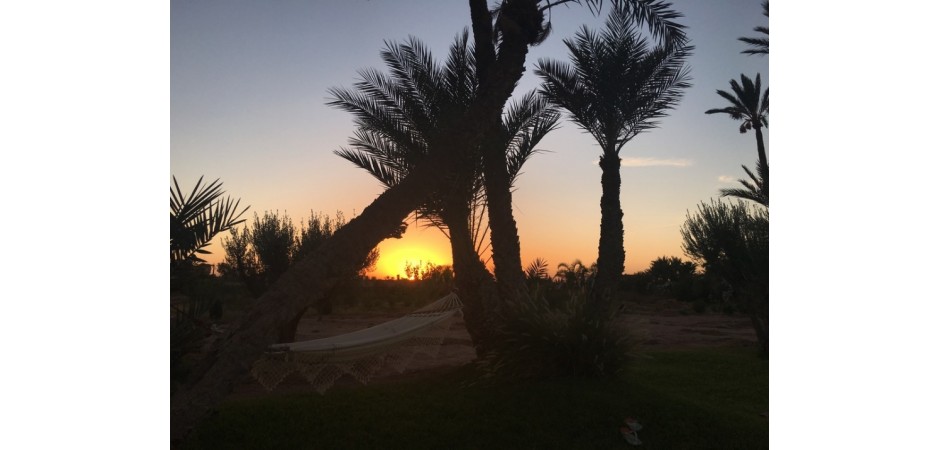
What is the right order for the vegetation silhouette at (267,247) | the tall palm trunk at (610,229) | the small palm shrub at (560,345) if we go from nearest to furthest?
the small palm shrub at (560,345) → the tall palm trunk at (610,229) → the vegetation silhouette at (267,247)

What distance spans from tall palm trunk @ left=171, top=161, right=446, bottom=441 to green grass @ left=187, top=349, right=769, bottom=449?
487mm

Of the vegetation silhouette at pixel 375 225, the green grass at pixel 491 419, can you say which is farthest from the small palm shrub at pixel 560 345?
the vegetation silhouette at pixel 375 225

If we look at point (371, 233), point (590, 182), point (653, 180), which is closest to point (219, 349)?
point (371, 233)

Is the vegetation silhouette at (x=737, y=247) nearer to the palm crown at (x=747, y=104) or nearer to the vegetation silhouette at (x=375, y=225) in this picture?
the palm crown at (x=747, y=104)

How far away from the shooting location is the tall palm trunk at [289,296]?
262cm

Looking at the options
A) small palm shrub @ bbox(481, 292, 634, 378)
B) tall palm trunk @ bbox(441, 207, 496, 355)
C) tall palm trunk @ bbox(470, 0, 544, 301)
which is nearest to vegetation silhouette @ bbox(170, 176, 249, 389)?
tall palm trunk @ bbox(470, 0, 544, 301)

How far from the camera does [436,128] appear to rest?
593cm

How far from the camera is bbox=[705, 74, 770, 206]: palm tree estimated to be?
4643mm

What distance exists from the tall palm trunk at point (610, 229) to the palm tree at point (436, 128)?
1.55 metres

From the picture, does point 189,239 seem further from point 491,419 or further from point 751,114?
point 751,114
